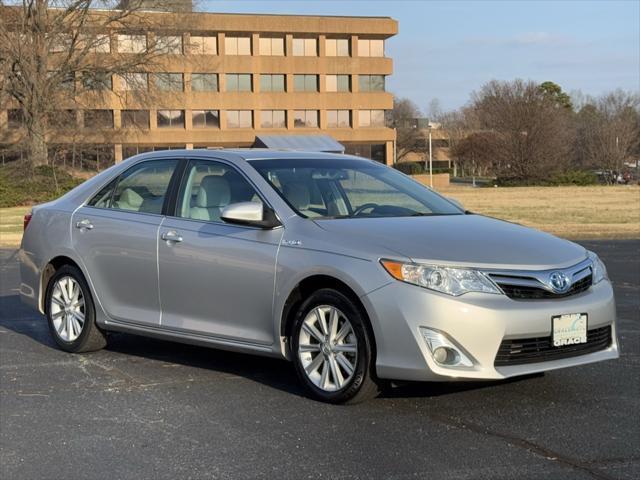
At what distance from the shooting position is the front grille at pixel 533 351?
518 centimetres

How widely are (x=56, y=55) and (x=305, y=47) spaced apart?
1547 inches

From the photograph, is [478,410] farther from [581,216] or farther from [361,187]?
[581,216]

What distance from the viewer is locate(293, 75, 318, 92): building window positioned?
7950 centimetres

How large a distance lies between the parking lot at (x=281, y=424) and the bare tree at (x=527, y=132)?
202ft

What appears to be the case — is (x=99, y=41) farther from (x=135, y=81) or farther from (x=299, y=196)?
(x=299, y=196)

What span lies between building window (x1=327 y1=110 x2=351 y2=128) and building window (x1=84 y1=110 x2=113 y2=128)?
2384cm

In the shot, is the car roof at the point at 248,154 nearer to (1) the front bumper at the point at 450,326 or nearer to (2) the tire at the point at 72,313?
(2) the tire at the point at 72,313

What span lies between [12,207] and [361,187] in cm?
3395

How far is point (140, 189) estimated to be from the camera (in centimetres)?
717

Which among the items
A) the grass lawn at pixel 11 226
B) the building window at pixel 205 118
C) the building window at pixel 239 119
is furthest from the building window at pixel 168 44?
the building window at pixel 239 119

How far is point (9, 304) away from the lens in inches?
409

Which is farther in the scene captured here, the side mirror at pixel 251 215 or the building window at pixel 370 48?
the building window at pixel 370 48

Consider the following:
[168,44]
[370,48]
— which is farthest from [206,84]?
[168,44]

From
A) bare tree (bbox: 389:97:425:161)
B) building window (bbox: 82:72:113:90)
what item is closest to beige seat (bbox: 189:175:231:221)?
building window (bbox: 82:72:113:90)
